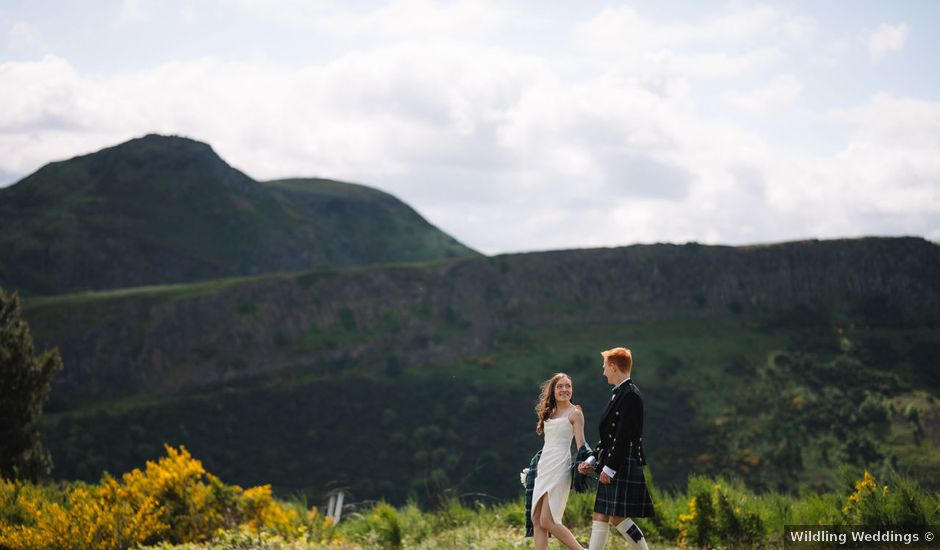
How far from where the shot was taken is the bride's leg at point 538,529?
387 inches

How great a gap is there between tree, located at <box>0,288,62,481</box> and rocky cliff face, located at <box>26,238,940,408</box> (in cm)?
5197

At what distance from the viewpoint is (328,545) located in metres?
13.9

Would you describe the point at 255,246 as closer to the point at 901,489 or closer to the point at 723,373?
the point at 723,373

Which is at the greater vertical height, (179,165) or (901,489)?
(179,165)

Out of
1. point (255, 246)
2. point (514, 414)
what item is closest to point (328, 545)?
point (514, 414)

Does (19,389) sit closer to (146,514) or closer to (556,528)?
(146,514)

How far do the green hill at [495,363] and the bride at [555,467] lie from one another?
160ft

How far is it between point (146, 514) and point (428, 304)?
73798mm

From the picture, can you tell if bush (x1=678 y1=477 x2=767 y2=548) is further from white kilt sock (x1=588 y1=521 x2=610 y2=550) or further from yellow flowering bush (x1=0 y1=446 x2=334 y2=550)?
yellow flowering bush (x1=0 y1=446 x2=334 y2=550)

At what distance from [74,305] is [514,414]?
41.4 meters

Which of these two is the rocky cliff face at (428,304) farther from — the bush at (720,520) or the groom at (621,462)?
the groom at (621,462)

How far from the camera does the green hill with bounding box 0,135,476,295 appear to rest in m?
112

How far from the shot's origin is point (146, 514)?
14.4m

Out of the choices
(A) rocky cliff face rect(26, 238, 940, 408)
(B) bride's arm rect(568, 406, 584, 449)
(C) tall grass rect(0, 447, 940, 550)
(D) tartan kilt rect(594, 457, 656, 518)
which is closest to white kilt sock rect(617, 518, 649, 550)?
(D) tartan kilt rect(594, 457, 656, 518)
